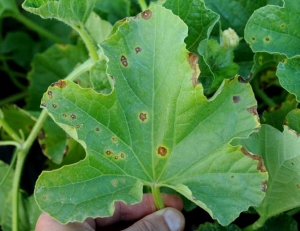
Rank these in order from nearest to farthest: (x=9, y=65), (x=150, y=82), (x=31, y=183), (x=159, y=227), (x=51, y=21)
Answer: (x=150, y=82) → (x=159, y=227) → (x=31, y=183) → (x=51, y=21) → (x=9, y=65)

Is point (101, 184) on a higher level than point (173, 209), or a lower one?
higher

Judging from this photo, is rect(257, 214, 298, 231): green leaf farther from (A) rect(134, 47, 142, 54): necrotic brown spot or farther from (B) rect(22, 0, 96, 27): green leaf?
(B) rect(22, 0, 96, 27): green leaf

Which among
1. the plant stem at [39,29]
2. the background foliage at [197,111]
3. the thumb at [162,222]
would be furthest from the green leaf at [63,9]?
the plant stem at [39,29]

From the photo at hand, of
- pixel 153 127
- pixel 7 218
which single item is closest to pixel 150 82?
pixel 153 127

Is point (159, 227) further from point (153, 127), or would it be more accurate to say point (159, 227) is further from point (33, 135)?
point (33, 135)

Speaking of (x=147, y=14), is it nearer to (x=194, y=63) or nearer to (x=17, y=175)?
(x=194, y=63)

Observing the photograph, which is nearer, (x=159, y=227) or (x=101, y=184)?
(x=101, y=184)

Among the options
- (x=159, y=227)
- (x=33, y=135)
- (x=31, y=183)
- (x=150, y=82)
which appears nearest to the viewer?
(x=150, y=82)
